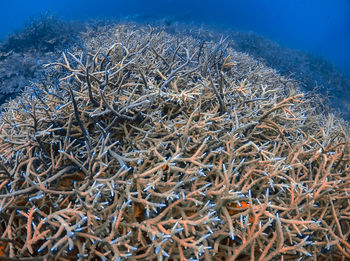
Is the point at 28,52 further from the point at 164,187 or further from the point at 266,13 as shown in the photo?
the point at 266,13

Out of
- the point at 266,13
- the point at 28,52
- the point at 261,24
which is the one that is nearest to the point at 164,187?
the point at 28,52

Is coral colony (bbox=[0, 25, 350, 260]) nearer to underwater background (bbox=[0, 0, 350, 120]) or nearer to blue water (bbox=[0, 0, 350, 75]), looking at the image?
underwater background (bbox=[0, 0, 350, 120])

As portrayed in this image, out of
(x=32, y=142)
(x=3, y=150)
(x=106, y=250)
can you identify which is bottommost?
(x=106, y=250)

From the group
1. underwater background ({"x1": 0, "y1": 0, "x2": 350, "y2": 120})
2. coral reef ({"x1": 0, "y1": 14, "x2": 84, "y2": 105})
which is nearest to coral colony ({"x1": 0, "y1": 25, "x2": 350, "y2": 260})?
underwater background ({"x1": 0, "y1": 0, "x2": 350, "y2": 120})

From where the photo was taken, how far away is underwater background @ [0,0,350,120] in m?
11.4

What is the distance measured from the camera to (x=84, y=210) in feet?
4.68

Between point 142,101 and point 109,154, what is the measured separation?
1.90 feet

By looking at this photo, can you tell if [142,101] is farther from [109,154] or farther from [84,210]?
[84,210]

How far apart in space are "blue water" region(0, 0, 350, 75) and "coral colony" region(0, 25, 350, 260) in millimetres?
46887

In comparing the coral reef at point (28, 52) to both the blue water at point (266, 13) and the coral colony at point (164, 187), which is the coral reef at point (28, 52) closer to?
the coral colony at point (164, 187)

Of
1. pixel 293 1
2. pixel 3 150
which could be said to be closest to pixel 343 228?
pixel 3 150

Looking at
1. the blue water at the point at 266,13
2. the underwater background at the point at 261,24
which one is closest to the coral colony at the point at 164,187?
the underwater background at the point at 261,24

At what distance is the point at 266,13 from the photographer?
112m

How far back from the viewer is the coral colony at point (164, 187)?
1365 mm
